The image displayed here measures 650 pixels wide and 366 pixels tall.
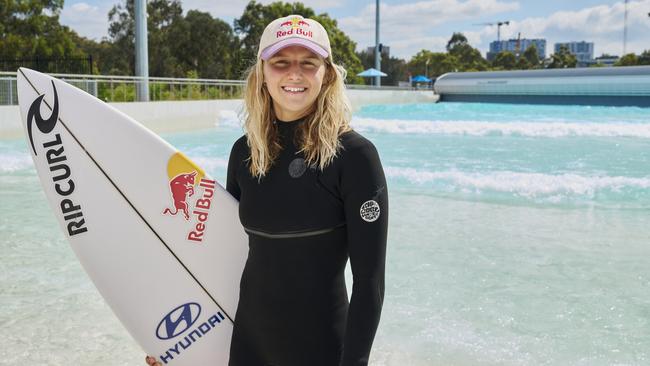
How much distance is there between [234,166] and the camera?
1.68 meters

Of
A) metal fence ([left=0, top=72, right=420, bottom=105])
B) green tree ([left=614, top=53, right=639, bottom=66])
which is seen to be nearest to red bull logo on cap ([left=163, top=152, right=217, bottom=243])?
metal fence ([left=0, top=72, right=420, bottom=105])

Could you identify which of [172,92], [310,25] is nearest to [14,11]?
[172,92]

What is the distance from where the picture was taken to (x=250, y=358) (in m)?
A: 1.59

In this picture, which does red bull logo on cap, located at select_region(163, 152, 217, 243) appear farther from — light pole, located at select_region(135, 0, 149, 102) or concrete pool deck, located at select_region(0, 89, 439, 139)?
light pole, located at select_region(135, 0, 149, 102)

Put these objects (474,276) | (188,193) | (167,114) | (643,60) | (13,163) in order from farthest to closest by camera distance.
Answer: (643,60), (167,114), (13,163), (474,276), (188,193)

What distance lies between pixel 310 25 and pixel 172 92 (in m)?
15.9

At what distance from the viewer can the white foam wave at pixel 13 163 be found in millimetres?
7965

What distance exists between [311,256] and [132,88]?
48.5 ft

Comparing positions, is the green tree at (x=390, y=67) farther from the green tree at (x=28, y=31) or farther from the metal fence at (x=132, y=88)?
the metal fence at (x=132, y=88)

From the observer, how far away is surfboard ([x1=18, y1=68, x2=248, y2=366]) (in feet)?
6.40

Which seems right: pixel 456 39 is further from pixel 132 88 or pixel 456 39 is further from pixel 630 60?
pixel 132 88

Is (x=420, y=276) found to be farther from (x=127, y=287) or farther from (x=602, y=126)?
(x=602, y=126)

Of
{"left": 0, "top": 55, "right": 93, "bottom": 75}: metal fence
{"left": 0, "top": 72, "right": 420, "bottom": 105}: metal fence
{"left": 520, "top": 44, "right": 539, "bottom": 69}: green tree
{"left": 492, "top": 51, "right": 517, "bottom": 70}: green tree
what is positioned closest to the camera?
{"left": 0, "top": 72, "right": 420, "bottom": 105}: metal fence

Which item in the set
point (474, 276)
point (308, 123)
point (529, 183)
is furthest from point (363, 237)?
point (529, 183)
